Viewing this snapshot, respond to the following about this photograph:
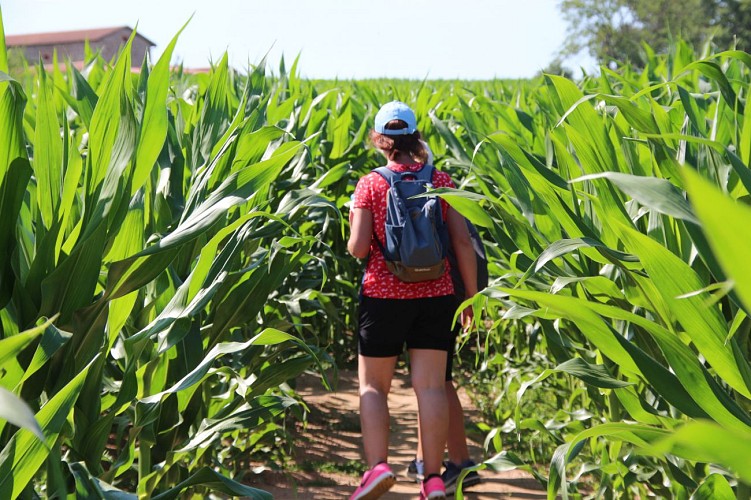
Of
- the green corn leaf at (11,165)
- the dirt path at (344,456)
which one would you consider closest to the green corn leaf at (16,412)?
the green corn leaf at (11,165)

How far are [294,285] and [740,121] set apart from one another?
258cm

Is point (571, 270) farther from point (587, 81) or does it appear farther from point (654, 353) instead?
point (587, 81)

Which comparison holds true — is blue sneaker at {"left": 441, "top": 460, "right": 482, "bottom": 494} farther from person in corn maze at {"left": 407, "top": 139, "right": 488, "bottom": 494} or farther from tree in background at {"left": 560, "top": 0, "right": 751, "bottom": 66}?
tree in background at {"left": 560, "top": 0, "right": 751, "bottom": 66}

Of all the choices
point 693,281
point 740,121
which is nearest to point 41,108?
point 693,281

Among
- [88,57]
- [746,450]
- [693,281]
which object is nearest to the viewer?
[746,450]

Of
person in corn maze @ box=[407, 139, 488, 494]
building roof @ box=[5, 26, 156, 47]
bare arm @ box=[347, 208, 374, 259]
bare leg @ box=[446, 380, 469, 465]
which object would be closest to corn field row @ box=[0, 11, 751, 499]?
bare arm @ box=[347, 208, 374, 259]

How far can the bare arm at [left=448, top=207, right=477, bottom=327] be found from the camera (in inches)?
143

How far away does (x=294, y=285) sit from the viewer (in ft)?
14.9

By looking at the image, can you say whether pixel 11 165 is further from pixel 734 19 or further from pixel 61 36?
pixel 61 36

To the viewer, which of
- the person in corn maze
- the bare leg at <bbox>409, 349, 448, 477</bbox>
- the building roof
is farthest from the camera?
the building roof

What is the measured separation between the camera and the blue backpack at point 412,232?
344 cm

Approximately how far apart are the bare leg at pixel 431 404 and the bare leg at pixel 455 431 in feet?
1.29

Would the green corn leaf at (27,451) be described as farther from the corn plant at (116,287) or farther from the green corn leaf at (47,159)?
the green corn leaf at (47,159)

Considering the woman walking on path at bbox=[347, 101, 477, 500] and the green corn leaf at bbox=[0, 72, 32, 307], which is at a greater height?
the green corn leaf at bbox=[0, 72, 32, 307]
